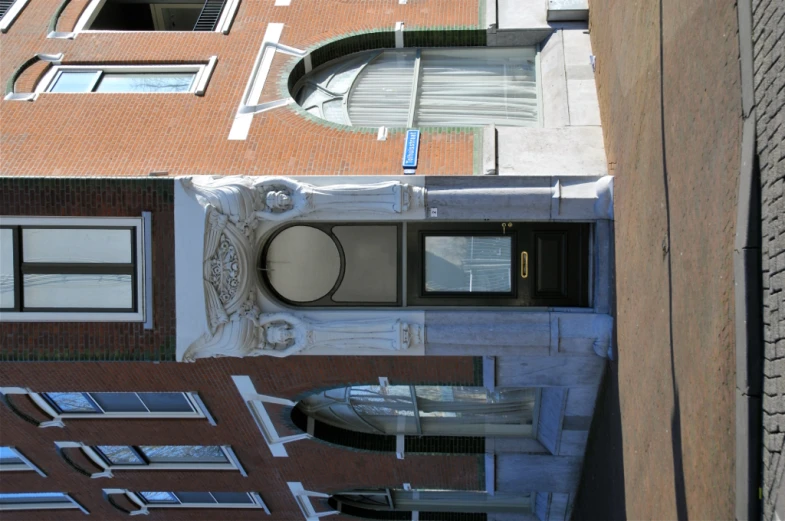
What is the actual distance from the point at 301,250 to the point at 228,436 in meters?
4.22

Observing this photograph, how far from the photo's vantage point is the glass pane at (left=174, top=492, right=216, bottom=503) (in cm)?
1548

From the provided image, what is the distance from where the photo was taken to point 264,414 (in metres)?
12.0

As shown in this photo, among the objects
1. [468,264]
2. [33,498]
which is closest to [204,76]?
[468,264]

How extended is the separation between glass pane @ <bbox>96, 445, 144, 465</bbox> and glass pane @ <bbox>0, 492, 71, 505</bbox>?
2.36 m

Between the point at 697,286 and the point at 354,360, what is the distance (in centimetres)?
516

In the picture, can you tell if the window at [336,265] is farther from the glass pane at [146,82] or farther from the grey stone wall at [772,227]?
the grey stone wall at [772,227]

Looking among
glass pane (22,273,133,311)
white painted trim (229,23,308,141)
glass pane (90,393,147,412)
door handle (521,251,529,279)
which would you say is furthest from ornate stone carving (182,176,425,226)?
glass pane (90,393,147,412)

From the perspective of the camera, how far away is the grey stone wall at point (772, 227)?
208 inches

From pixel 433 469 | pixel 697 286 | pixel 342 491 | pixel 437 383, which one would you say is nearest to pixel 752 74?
pixel 697 286

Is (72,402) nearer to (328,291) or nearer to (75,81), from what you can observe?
(75,81)

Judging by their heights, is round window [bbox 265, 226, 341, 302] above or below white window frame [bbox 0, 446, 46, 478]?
above

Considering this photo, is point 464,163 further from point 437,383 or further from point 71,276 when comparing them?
point 71,276

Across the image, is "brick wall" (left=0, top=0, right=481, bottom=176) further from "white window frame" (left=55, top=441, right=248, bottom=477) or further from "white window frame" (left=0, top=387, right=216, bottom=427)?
"white window frame" (left=55, top=441, right=248, bottom=477)

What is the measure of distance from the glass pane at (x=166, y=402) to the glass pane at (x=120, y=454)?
1743 mm
